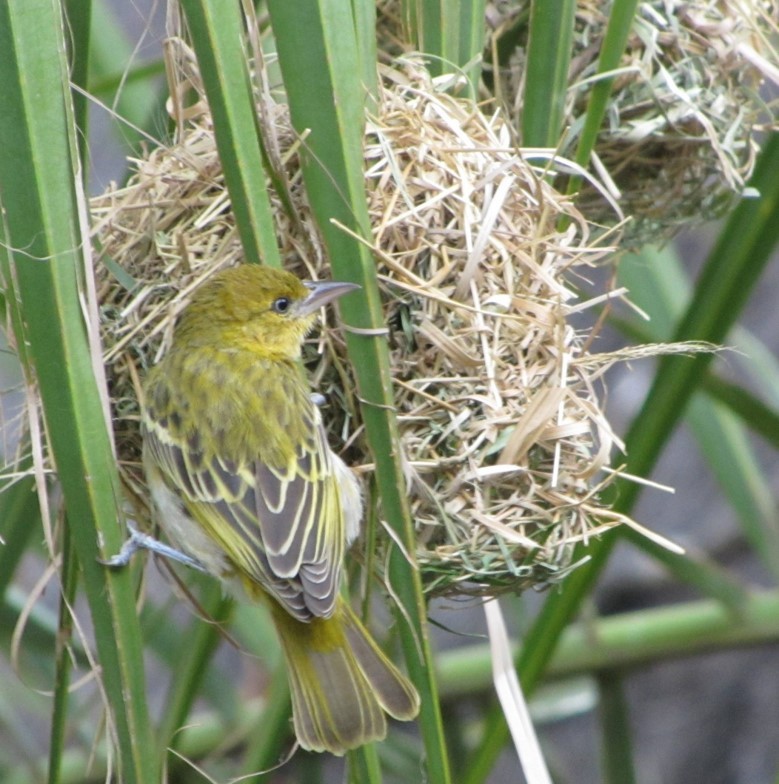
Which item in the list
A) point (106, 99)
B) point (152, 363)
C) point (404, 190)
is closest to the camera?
point (404, 190)

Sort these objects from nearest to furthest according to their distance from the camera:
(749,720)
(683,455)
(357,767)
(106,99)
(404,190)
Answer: (357,767) < (404,190) < (106,99) < (749,720) < (683,455)

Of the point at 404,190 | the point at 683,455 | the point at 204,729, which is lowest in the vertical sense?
the point at 683,455

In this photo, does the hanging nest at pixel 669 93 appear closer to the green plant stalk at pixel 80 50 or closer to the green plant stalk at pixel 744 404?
the green plant stalk at pixel 744 404

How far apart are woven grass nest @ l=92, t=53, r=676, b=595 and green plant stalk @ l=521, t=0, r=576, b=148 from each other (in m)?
0.09

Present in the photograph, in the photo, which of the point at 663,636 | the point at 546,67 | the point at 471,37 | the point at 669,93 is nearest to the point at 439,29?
the point at 471,37

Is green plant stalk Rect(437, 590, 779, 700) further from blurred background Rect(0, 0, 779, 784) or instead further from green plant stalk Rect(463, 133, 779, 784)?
blurred background Rect(0, 0, 779, 784)

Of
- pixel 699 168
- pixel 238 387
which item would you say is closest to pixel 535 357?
pixel 238 387

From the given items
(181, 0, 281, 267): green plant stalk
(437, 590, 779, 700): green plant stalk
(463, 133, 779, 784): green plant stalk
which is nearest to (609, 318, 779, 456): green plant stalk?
(463, 133, 779, 784): green plant stalk

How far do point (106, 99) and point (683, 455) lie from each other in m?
3.88

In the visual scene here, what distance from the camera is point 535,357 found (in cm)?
226

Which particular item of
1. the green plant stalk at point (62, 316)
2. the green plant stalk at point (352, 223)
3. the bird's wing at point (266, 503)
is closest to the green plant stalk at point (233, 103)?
the green plant stalk at point (352, 223)

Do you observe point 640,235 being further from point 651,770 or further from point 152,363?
point 651,770

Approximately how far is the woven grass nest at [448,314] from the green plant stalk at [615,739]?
4.64 feet

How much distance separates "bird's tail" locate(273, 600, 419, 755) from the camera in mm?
2189
